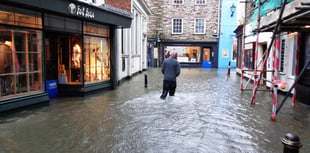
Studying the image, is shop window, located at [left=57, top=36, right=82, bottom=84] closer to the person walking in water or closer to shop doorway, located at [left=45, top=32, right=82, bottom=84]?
shop doorway, located at [left=45, top=32, right=82, bottom=84]

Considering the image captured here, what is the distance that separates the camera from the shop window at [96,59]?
1016 centimetres

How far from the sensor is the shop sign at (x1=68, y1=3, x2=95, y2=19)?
8087mm

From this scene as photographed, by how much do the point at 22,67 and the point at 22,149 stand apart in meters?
3.62

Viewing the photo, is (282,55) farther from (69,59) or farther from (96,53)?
(69,59)

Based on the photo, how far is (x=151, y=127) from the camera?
18.6ft

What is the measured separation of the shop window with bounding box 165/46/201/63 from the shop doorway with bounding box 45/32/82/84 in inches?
871

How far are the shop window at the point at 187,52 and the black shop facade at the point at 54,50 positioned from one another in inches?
792

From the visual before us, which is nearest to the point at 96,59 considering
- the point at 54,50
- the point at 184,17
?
the point at 54,50

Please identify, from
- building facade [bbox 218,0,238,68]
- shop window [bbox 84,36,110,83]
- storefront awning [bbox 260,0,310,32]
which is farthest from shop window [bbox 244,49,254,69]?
building facade [bbox 218,0,238,68]

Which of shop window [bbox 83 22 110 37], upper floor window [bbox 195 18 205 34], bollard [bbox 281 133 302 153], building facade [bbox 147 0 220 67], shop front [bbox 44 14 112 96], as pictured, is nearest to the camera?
bollard [bbox 281 133 302 153]

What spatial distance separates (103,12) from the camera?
9.91m

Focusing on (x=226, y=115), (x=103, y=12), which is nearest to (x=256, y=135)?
(x=226, y=115)

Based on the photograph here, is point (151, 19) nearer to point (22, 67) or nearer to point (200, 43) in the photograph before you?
point (200, 43)

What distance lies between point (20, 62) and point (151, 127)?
169 inches
